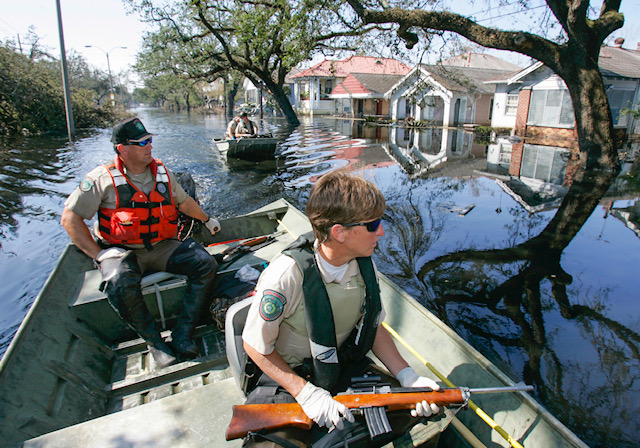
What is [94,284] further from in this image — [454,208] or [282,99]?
[282,99]

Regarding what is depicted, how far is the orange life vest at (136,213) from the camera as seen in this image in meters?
3.56

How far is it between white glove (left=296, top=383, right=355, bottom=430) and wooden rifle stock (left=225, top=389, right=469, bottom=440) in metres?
0.05

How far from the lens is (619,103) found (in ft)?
73.6

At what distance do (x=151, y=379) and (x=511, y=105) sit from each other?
1119 inches

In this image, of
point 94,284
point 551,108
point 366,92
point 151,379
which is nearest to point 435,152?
point 551,108

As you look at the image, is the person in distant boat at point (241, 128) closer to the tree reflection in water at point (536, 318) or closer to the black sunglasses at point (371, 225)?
the tree reflection in water at point (536, 318)

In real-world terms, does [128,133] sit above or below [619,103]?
below

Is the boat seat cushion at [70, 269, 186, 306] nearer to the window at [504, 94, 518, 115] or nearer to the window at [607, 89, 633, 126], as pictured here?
the window at [607, 89, 633, 126]

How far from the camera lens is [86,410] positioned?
2.84 meters

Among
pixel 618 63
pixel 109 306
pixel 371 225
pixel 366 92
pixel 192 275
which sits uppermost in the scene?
pixel 618 63

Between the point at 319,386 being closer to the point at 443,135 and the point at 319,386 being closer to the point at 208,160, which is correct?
the point at 208,160

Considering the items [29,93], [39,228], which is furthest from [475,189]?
[29,93]

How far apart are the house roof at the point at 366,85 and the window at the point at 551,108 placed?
17013mm

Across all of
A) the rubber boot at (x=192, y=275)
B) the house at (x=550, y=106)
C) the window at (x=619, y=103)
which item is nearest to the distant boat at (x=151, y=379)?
the rubber boot at (x=192, y=275)
